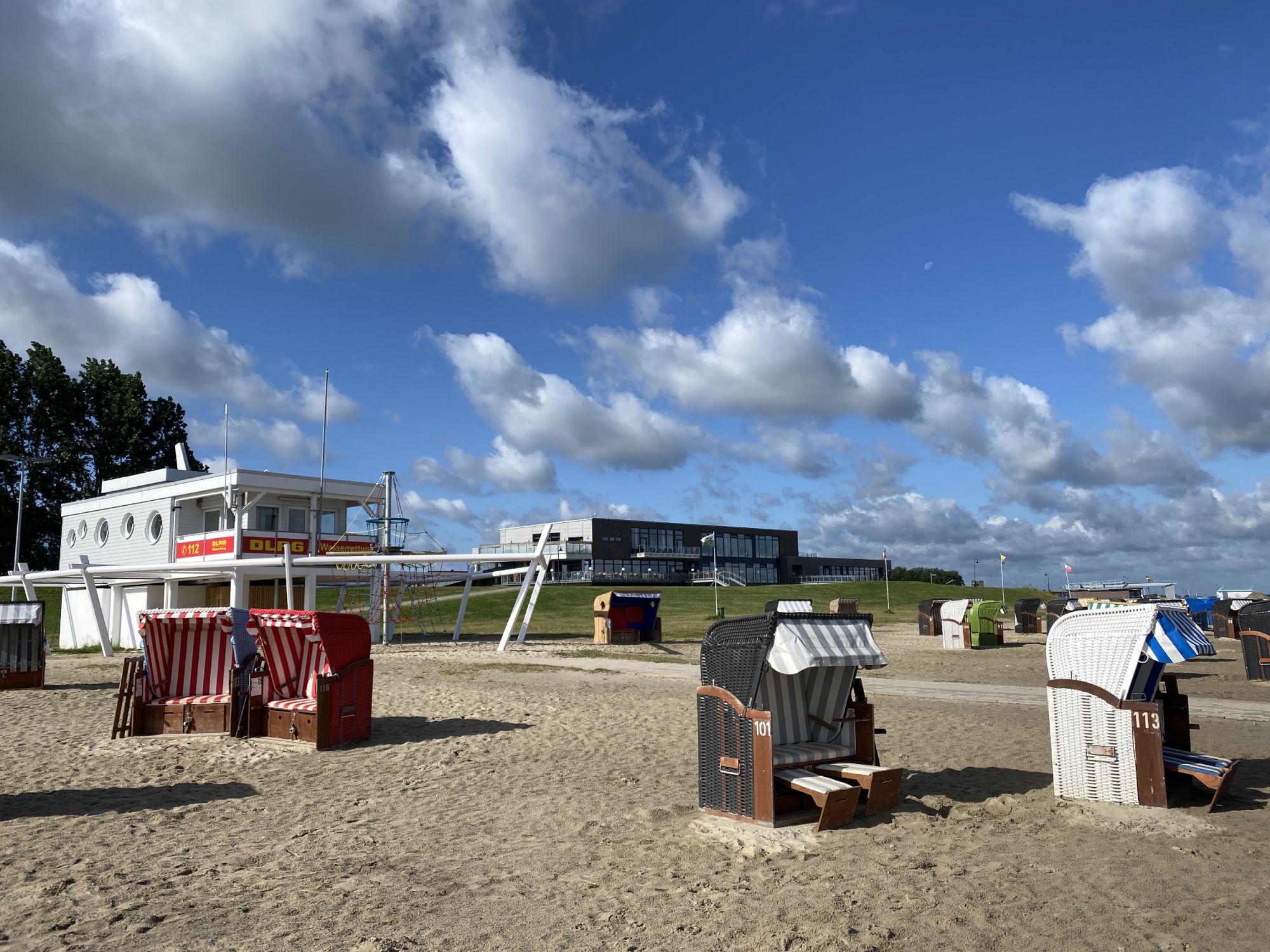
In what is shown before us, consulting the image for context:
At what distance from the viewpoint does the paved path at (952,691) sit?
1380cm

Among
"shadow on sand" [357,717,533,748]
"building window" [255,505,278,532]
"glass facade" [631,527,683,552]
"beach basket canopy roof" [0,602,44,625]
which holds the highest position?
"glass facade" [631,527,683,552]

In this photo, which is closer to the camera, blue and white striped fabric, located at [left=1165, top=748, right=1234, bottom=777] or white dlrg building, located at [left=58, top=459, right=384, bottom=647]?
blue and white striped fabric, located at [left=1165, top=748, right=1234, bottom=777]

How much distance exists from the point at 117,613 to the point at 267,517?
8342mm

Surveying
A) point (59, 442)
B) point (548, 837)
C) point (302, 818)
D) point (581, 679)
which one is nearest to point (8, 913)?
point (302, 818)

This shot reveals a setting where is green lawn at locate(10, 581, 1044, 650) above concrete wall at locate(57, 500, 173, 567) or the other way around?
the other way around

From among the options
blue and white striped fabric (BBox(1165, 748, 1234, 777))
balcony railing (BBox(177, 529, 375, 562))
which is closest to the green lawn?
balcony railing (BBox(177, 529, 375, 562))

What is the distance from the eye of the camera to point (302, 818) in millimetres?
7414

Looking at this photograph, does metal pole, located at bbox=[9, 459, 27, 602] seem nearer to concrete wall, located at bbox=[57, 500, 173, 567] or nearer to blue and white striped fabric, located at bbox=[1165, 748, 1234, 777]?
concrete wall, located at bbox=[57, 500, 173, 567]

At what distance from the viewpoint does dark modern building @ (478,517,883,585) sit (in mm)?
87625

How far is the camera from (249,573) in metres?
34.2

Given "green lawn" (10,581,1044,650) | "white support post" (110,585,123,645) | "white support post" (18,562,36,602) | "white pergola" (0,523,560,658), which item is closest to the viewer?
"white pergola" (0,523,560,658)

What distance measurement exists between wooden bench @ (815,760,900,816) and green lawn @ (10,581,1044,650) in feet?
81.3

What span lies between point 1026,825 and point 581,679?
1308cm

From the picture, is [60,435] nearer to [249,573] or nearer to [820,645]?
[249,573]
